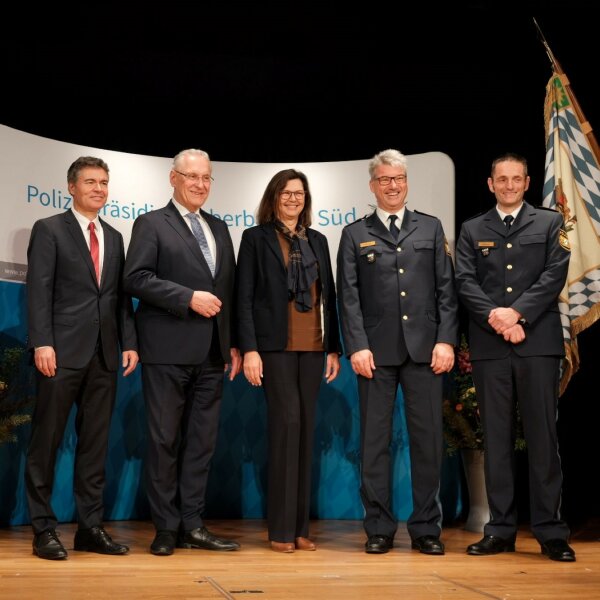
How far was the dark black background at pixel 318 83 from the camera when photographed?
5.18m

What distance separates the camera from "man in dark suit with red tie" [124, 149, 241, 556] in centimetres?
395

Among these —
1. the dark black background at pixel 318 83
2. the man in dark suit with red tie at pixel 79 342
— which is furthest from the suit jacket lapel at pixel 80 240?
the dark black background at pixel 318 83

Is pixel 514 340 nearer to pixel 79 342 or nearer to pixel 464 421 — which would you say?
pixel 464 421

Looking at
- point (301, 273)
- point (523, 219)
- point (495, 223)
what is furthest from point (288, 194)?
point (523, 219)

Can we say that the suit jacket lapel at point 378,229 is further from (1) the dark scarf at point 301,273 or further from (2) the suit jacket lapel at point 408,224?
(1) the dark scarf at point 301,273

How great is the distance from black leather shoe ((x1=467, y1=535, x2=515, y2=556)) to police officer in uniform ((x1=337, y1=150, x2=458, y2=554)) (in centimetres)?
15

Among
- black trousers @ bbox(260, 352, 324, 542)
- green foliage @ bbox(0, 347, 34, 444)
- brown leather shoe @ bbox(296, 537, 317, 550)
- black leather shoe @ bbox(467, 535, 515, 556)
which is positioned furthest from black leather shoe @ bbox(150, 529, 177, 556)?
black leather shoe @ bbox(467, 535, 515, 556)

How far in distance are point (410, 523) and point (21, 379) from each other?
2174mm

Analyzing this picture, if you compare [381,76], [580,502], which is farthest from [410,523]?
[381,76]

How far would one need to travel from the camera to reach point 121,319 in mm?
4074

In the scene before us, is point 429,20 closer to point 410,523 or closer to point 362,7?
point 362,7

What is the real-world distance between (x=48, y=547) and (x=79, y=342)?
851 millimetres

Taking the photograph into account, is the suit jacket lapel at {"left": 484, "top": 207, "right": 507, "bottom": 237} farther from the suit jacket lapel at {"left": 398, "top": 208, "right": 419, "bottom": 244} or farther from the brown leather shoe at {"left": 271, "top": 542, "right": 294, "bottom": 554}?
the brown leather shoe at {"left": 271, "top": 542, "right": 294, "bottom": 554}

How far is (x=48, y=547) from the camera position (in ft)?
12.1
